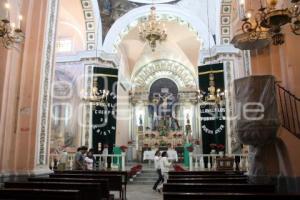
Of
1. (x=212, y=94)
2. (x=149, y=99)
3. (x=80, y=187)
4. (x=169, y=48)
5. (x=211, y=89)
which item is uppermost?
(x=169, y=48)

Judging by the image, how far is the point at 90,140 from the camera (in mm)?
12344

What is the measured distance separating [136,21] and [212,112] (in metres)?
5.61

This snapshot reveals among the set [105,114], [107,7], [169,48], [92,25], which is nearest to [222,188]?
[105,114]

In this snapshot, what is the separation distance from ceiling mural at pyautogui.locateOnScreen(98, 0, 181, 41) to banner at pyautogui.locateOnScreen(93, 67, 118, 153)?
7.00 ft

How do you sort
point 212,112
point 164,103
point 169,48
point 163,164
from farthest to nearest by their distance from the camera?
point 164,103, point 169,48, point 212,112, point 163,164

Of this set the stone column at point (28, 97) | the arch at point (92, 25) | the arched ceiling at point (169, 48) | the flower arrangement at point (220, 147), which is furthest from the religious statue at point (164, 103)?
the stone column at point (28, 97)

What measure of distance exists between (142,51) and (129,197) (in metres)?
12.4

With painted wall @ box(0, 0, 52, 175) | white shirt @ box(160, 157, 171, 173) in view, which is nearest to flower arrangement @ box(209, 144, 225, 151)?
white shirt @ box(160, 157, 171, 173)

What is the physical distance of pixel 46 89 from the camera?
7.04 metres

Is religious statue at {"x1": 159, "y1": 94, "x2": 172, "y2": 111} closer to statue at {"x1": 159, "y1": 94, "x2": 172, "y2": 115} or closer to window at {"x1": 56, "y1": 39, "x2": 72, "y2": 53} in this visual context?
statue at {"x1": 159, "y1": 94, "x2": 172, "y2": 115}

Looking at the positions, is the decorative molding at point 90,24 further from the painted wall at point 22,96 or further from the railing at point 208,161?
the railing at point 208,161

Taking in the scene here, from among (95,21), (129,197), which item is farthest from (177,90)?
(129,197)

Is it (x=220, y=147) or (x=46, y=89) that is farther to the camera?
(x=220, y=147)

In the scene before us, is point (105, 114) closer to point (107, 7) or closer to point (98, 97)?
point (98, 97)
